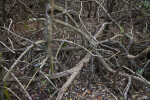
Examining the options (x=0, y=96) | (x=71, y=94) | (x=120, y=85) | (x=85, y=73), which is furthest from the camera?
(x=85, y=73)

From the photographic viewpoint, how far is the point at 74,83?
9.85 feet

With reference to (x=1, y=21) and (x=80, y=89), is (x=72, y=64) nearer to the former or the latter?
(x=80, y=89)

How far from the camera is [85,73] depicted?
3.25m

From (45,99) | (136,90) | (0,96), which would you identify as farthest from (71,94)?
(0,96)

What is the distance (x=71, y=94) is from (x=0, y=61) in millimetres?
1602

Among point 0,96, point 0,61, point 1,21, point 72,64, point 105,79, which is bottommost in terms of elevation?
point 105,79

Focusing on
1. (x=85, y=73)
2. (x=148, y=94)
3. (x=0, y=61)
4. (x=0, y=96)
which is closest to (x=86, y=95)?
(x=85, y=73)

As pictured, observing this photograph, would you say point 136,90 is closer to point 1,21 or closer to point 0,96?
point 0,96

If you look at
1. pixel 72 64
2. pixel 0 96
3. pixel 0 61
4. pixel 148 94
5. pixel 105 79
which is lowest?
pixel 148 94

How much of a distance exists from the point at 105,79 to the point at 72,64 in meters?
0.76

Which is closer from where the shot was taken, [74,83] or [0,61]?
[0,61]

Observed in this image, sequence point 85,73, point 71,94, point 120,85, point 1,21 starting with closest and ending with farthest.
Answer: point 71,94, point 120,85, point 85,73, point 1,21

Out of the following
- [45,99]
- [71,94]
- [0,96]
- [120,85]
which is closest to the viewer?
[0,96]

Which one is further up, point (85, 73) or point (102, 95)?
point (85, 73)
